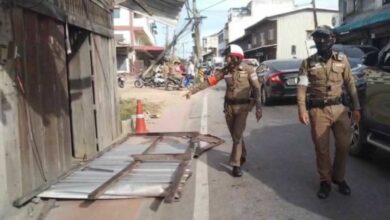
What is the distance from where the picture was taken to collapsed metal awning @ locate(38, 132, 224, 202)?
6273 millimetres

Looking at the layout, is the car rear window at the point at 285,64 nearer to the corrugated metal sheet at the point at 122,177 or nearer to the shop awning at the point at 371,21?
the shop awning at the point at 371,21

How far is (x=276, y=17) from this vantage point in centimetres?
5275

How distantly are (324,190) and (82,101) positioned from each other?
16.7 ft

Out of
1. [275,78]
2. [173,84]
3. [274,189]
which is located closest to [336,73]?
[274,189]

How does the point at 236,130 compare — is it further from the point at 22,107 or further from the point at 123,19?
the point at 123,19

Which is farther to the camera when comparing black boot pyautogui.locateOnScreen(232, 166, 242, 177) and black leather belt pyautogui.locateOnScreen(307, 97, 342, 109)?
black boot pyautogui.locateOnScreen(232, 166, 242, 177)

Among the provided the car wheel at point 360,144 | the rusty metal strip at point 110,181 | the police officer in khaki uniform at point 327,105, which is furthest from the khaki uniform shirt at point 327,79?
the rusty metal strip at point 110,181

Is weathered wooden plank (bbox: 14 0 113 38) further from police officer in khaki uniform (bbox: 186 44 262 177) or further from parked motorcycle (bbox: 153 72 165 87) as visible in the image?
parked motorcycle (bbox: 153 72 165 87)

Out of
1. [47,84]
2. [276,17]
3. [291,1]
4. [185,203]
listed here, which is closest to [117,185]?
[185,203]

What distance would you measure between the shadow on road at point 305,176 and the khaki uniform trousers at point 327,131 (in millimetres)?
357

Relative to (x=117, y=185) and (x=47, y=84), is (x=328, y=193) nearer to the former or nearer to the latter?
(x=117, y=185)

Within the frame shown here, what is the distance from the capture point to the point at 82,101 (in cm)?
957

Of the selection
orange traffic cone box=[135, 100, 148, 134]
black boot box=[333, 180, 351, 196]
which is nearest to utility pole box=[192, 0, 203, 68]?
orange traffic cone box=[135, 100, 148, 134]

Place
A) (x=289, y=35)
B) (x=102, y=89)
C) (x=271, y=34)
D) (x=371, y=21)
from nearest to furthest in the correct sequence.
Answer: (x=102, y=89) < (x=371, y=21) < (x=289, y=35) < (x=271, y=34)
